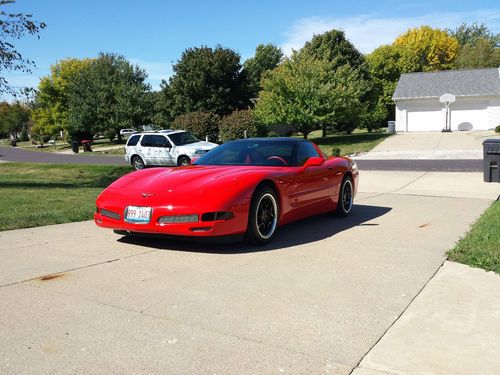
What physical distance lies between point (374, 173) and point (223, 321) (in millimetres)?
12818

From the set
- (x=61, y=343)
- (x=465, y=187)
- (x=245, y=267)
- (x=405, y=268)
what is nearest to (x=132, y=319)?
(x=61, y=343)

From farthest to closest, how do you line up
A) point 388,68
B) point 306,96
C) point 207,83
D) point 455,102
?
1. point 388,68
2. point 207,83
3. point 455,102
4. point 306,96

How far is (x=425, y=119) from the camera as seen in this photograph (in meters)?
38.5

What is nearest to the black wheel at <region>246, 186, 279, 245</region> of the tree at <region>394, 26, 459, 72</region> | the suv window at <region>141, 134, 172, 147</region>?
the suv window at <region>141, 134, 172, 147</region>

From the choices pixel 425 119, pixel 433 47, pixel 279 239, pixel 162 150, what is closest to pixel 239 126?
pixel 162 150

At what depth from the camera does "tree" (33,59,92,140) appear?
63.1 m

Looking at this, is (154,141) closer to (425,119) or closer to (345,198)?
(345,198)

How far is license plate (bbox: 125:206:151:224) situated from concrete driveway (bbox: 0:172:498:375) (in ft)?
1.16

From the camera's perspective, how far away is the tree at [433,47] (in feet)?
213

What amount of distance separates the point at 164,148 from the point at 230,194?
15370 millimetres

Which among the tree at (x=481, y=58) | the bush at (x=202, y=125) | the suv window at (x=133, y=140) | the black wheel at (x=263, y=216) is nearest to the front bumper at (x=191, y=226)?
the black wheel at (x=263, y=216)

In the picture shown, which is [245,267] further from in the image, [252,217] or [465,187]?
[465,187]

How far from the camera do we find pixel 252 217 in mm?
5355

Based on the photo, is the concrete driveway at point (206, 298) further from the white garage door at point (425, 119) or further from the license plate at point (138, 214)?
the white garage door at point (425, 119)
